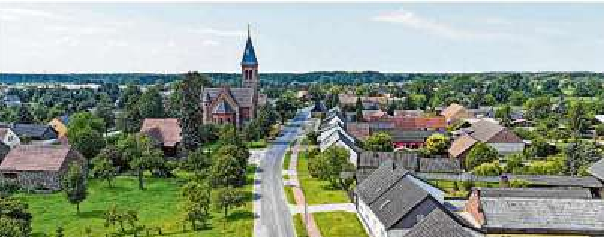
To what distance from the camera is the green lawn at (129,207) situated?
51.1 m

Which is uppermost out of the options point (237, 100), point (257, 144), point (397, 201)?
point (237, 100)

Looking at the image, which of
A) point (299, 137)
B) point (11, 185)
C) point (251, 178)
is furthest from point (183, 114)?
point (299, 137)

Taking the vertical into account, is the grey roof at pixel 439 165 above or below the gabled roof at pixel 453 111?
below

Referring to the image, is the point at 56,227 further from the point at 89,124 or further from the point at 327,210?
the point at 89,124

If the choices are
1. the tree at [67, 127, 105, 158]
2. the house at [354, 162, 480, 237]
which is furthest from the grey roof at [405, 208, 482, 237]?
the tree at [67, 127, 105, 158]

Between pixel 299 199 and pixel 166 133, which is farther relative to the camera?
pixel 166 133

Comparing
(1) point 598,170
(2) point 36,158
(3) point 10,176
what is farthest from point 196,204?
(1) point 598,170

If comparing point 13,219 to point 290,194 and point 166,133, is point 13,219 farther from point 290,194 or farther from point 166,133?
point 166,133

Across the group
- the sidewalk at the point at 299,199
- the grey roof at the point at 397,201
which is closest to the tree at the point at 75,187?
the sidewalk at the point at 299,199

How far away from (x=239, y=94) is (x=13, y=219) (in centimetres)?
7335

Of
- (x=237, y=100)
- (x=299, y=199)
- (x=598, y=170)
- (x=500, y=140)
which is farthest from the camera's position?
(x=237, y=100)

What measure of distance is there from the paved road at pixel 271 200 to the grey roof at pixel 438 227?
12298 millimetres

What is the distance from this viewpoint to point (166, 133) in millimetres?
91812

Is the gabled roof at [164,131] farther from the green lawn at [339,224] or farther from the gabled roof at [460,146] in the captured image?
the green lawn at [339,224]
